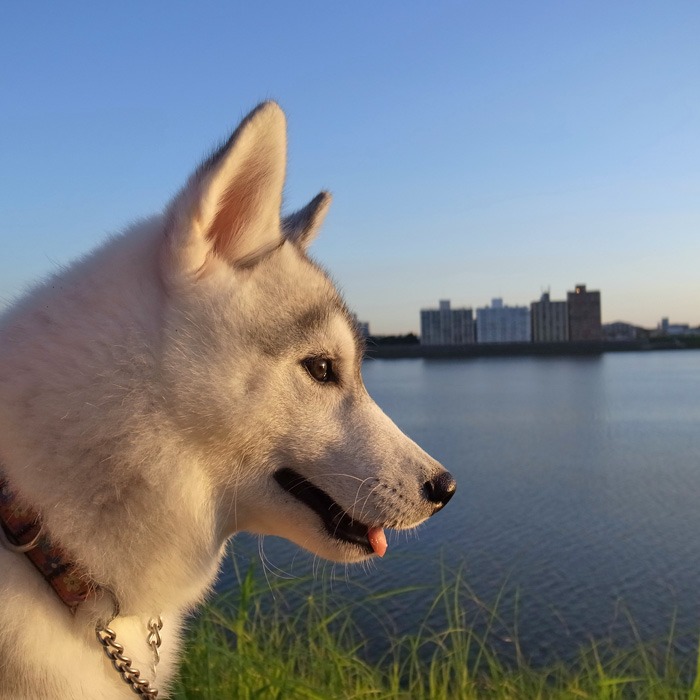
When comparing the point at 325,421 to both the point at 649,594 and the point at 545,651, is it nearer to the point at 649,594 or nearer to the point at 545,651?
the point at 545,651

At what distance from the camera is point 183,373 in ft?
6.21

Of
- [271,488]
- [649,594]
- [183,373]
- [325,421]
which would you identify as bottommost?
[649,594]

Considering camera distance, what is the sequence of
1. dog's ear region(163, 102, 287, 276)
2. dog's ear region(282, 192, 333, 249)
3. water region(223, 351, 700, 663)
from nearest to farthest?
dog's ear region(163, 102, 287, 276)
dog's ear region(282, 192, 333, 249)
water region(223, 351, 700, 663)

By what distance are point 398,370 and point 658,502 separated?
59.0 m

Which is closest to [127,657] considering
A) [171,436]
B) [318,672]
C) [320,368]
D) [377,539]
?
[171,436]

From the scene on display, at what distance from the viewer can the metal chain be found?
6.17 ft

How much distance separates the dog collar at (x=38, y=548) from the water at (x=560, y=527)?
100 centimetres

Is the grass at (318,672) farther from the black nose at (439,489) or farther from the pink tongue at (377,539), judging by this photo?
the black nose at (439,489)

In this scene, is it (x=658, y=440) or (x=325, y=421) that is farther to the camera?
(x=658, y=440)

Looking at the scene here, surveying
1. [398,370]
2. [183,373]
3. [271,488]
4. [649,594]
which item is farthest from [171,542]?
[398,370]

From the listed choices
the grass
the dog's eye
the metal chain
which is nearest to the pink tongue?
the dog's eye

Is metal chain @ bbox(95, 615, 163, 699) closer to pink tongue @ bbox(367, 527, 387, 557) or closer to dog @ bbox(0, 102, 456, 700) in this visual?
dog @ bbox(0, 102, 456, 700)

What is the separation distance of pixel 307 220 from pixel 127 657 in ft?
5.39

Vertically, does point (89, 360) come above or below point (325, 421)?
above
